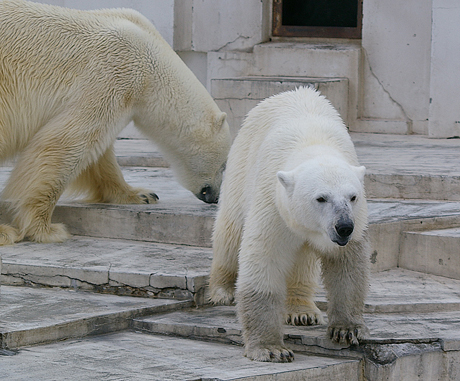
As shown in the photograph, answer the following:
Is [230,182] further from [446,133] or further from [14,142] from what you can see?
[446,133]

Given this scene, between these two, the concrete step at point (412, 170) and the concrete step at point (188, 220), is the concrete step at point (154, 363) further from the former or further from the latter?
the concrete step at point (412, 170)

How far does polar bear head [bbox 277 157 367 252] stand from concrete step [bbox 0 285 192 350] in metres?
1.06

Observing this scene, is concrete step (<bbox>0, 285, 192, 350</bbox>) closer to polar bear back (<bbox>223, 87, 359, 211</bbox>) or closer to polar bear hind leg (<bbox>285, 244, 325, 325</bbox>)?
polar bear hind leg (<bbox>285, 244, 325, 325</bbox>)

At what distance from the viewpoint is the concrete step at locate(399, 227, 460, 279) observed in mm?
4406

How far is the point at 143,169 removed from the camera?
23.2ft

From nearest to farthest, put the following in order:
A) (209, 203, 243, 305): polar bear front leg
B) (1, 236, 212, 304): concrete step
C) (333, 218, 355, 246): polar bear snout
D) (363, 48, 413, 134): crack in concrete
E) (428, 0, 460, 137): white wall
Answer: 1. (333, 218, 355, 246): polar bear snout
2. (209, 203, 243, 305): polar bear front leg
3. (1, 236, 212, 304): concrete step
4. (428, 0, 460, 137): white wall
5. (363, 48, 413, 134): crack in concrete

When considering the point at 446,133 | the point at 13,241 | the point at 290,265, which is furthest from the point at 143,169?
the point at 290,265

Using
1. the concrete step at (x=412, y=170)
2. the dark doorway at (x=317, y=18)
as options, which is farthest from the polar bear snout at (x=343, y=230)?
the dark doorway at (x=317, y=18)

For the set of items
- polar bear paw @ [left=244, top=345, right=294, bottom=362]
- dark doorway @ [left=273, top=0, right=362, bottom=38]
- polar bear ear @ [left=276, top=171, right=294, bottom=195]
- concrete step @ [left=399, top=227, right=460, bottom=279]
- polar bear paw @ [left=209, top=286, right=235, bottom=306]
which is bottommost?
polar bear paw @ [left=244, top=345, right=294, bottom=362]

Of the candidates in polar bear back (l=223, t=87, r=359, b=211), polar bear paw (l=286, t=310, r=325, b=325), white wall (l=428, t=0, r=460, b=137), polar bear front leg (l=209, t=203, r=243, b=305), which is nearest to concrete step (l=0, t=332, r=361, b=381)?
polar bear paw (l=286, t=310, r=325, b=325)

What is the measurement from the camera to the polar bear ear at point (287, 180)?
2.90 m

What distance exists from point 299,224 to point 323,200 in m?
0.15

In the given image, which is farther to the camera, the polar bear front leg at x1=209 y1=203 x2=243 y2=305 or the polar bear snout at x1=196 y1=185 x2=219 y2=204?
the polar bear snout at x1=196 y1=185 x2=219 y2=204

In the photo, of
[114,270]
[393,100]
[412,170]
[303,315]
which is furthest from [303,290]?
[393,100]
